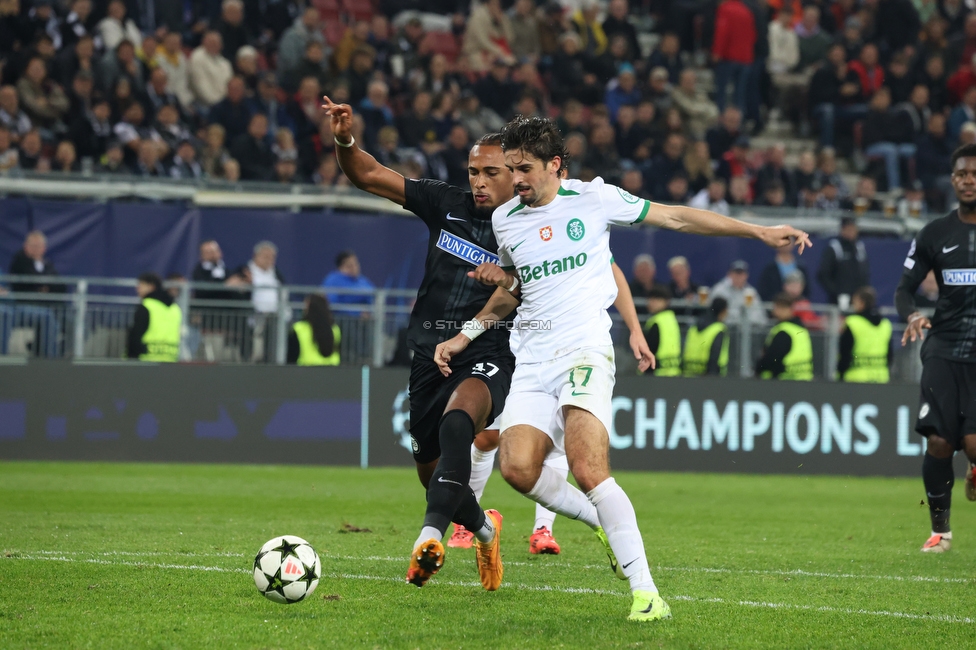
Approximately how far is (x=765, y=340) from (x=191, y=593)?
34.4 feet

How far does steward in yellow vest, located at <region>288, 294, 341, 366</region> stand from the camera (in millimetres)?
14258

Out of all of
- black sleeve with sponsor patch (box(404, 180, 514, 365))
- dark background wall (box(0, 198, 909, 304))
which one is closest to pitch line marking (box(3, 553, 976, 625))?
black sleeve with sponsor patch (box(404, 180, 514, 365))

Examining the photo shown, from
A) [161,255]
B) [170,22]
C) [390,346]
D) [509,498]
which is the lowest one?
[509,498]

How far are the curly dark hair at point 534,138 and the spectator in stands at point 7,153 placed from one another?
34.3 feet

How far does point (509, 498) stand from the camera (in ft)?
38.8

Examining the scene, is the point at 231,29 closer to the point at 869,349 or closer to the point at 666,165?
the point at 666,165

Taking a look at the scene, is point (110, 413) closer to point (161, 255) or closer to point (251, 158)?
point (161, 255)

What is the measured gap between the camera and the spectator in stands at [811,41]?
73.4ft

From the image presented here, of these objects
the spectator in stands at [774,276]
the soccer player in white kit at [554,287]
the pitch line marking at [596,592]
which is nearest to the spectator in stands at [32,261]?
the pitch line marking at [596,592]

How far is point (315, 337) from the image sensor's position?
46.9 ft

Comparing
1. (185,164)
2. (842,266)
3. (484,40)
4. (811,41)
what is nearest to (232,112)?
(185,164)

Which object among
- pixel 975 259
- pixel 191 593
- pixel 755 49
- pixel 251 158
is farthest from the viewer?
pixel 755 49

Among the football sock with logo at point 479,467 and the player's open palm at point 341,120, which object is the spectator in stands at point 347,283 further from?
the player's open palm at point 341,120

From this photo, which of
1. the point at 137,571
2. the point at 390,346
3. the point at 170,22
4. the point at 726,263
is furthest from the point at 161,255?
the point at 137,571
